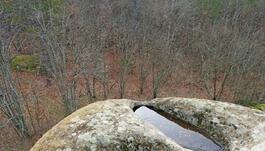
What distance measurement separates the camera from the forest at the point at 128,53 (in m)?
19.7

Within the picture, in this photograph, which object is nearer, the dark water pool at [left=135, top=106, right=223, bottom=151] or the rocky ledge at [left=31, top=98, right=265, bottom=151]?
the rocky ledge at [left=31, top=98, right=265, bottom=151]

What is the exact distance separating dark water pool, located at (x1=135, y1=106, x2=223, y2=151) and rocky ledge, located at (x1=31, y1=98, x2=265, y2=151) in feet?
0.82

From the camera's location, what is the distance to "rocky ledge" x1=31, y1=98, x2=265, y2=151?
8875mm

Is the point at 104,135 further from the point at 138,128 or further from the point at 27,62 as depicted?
the point at 27,62

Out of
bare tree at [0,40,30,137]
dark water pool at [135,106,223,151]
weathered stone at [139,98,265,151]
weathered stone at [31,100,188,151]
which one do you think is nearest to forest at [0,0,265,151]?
bare tree at [0,40,30,137]

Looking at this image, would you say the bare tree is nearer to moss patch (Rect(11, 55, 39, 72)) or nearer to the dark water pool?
the dark water pool

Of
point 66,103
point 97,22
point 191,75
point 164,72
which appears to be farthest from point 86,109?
point 191,75

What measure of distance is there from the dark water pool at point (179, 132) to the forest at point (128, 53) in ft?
25.4

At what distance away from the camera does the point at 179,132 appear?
1053 centimetres

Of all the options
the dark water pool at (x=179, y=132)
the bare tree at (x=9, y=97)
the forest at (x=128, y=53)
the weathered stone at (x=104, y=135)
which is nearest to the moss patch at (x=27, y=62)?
the forest at (x=128, y=53)

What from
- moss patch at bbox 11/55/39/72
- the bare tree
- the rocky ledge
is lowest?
moss patch at bbox 11/55/39/72

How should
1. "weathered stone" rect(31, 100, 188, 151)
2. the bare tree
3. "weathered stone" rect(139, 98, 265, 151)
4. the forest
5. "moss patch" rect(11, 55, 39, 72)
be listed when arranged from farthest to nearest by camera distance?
"moss patch" rect(11, 55, 39, 72)
the forest
the bare tree
"weathered stone" rect(139, 98, 265, 151)
"weathered stone" rect(31, 100, 188, 151)

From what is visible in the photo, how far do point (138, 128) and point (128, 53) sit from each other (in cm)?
1545

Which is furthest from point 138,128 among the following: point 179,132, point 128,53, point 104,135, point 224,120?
point 128,53
